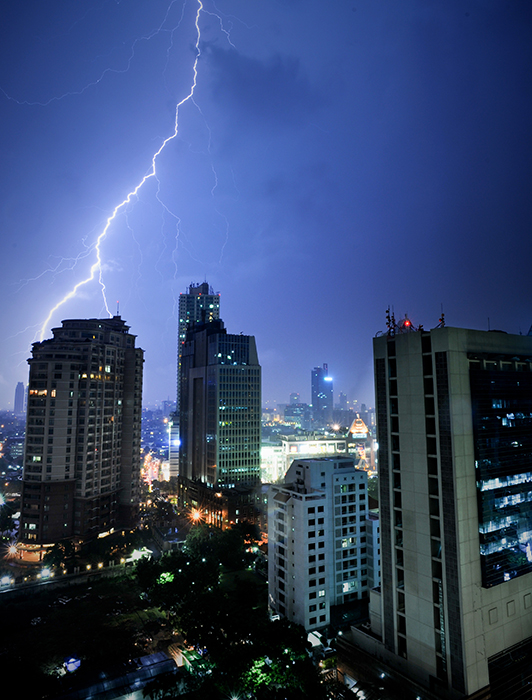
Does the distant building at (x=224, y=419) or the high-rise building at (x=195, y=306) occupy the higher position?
the high-rise building at (x=195, y=306)

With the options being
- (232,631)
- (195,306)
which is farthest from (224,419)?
(195,306)

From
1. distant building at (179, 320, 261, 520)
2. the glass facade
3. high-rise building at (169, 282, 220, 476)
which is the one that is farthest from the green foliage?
high-rise building at (169, 282, 220, 476)

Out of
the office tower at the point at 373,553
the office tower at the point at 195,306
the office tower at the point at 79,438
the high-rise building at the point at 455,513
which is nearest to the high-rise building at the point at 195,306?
the office tower at the point at 195,306

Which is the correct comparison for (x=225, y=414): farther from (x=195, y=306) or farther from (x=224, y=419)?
(x=195, y=306)

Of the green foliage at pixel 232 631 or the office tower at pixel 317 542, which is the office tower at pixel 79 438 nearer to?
the green foliage at pixel 232 631

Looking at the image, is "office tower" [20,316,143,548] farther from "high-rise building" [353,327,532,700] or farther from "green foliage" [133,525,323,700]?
"high-rise building" [353,327,532,700]

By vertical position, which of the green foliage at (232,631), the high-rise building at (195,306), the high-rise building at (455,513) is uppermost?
the high-rise building at (195,306)

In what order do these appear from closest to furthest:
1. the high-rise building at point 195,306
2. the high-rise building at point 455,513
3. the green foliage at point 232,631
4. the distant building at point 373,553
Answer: the high-rise building at point 455,513 → the green foliage at point 232,631 → the distant building at point 373,553 → the high-rise building at point 195,306
